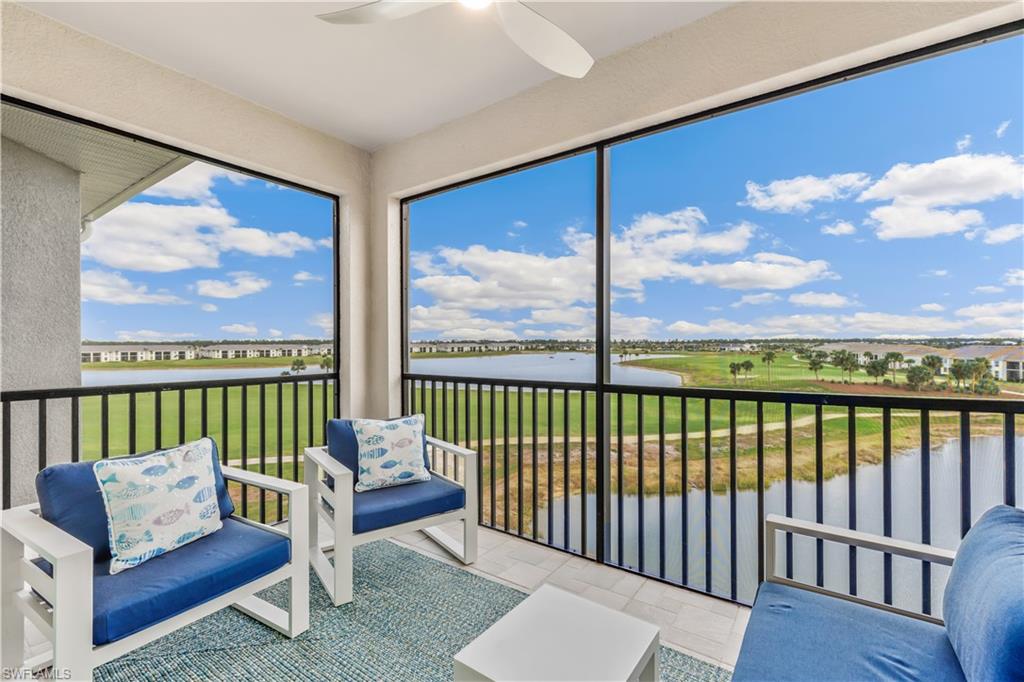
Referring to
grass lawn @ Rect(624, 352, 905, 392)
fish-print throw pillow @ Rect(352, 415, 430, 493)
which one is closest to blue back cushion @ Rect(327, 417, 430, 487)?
fish-print throw pillow @ Rect(352, 415, 430, 493)

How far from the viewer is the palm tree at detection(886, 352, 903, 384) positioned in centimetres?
184

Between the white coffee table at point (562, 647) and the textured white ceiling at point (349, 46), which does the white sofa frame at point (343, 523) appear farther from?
the textured white ceiling at point (349, 46)

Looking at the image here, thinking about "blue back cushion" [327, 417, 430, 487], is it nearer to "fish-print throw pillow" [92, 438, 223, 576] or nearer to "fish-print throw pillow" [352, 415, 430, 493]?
"fish-print throw pillow" [352, 415, 430, 493]

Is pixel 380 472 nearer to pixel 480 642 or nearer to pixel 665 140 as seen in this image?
pixel 480 642

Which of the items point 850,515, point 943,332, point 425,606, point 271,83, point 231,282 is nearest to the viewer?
point 943,332

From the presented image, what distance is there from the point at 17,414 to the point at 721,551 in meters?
3.52

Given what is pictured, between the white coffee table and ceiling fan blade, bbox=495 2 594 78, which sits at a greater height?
ceiling fan blade, bbox=495 2 594 78

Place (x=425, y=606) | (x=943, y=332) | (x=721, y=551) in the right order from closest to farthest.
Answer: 1. (x=943, y=332)
2. (x=425, y=606)
3. (x=721, y=551)

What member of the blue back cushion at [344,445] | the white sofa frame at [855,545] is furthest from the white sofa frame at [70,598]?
the white sofa frame at [855,545]

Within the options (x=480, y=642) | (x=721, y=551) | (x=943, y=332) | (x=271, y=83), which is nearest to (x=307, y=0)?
(x=271, y=83)

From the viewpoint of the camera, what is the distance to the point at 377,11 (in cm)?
156

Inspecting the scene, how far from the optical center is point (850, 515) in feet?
6.39

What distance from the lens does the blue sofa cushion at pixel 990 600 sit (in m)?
0.85

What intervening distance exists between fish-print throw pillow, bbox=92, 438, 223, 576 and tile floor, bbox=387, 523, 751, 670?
1.23 m
